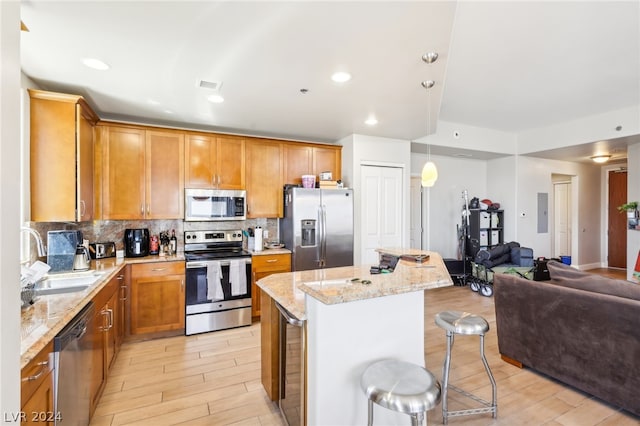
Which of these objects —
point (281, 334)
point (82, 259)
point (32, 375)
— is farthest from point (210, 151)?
point (32, 375)

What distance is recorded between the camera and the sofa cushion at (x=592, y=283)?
2.16 m

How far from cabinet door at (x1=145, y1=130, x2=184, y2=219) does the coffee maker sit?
8.7 inches

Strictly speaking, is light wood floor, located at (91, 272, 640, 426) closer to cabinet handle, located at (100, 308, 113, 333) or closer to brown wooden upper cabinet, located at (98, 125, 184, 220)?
cabinet handle, located at (100, 308, 113, 333)

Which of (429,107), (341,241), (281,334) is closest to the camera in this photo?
(281,334)

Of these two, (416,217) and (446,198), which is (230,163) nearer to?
(416,217)

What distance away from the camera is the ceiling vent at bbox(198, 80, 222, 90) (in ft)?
8.73

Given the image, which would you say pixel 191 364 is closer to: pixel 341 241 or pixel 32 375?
pixel 32 375

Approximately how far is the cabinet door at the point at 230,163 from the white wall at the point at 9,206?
3.30m

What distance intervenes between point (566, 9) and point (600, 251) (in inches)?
302

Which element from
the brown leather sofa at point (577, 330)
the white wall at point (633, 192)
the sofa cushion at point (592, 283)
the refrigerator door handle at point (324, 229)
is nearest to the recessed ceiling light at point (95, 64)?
the refrigerator door handle at point (324, 229)

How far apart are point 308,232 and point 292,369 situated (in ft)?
7.65

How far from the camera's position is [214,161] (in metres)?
3.91

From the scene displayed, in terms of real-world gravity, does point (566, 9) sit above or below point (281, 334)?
above

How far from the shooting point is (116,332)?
113 inches
